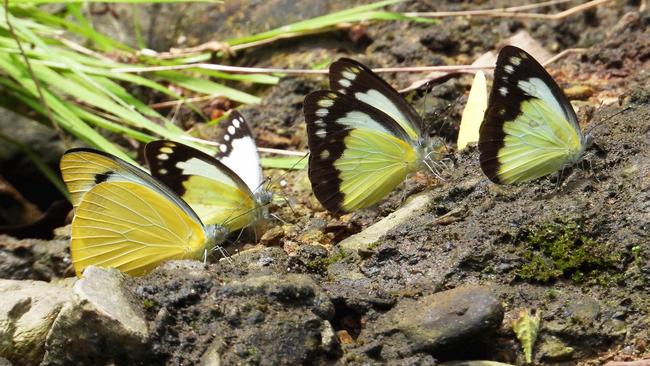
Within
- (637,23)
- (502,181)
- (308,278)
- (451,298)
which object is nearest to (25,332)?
(308,278)

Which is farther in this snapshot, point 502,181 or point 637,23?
point 637,23

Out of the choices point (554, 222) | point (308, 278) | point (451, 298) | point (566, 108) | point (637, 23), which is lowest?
point (308, 278)

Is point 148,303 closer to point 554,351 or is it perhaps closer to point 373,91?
point 554,351

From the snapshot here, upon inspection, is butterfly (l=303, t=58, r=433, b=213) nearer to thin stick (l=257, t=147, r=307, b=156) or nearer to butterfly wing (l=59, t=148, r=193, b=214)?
thin stick (l=257, t=147, r=307, b=156)

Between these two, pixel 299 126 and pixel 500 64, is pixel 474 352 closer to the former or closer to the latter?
pixel 500 64

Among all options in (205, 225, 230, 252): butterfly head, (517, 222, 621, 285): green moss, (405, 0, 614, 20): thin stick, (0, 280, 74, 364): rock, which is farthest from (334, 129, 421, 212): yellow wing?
(0, 280, 74, 364): rock

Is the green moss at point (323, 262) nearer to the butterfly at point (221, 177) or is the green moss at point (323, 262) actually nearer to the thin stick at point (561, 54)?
the butterfly at point (221, 177)

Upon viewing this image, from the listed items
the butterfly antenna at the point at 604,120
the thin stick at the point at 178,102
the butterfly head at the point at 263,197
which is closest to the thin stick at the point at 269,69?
the thin stick at the point at 178,102
